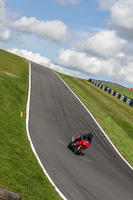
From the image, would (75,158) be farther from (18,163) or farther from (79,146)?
(18,163)

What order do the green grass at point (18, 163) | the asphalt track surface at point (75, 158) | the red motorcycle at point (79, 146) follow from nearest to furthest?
the green grass at point (18, 163) → the asphalt track surface at point (75, 158) → the red motorcycle at point (79, 146)

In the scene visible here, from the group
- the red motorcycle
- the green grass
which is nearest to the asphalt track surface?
the red motorcycle

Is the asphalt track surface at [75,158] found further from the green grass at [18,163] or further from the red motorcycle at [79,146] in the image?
the green grass at [18,163]

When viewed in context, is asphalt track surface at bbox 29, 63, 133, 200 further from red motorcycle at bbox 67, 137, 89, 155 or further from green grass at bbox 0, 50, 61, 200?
green grass at bbox 0, 50, 61, 200

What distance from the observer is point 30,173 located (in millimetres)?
8633

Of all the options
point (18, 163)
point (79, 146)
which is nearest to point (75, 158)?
point (79, 146)

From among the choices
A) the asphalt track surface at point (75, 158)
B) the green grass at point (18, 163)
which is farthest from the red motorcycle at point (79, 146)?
the green grass at point (18, 163)

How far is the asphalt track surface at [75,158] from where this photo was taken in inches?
380

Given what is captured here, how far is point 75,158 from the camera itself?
41.8ft

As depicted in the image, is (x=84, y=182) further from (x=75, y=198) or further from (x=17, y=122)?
(x=17, y=122)

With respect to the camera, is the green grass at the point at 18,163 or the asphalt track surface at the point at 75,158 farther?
the asphalt track surface at the point at 75,158

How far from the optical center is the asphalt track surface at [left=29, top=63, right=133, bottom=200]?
9641 millimetres

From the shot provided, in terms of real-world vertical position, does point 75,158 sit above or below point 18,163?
below

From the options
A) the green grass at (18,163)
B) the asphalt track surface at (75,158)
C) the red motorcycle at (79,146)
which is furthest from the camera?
the red motorcycle at (79,146)
